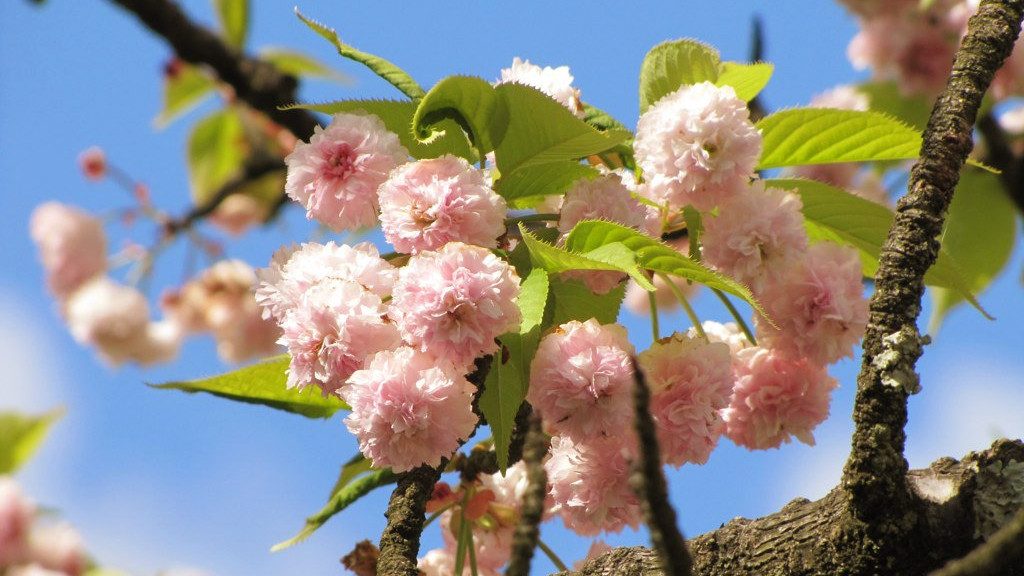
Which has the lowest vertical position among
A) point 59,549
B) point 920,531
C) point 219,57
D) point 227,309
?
point 920,531

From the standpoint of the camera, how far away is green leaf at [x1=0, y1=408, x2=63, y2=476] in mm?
3131

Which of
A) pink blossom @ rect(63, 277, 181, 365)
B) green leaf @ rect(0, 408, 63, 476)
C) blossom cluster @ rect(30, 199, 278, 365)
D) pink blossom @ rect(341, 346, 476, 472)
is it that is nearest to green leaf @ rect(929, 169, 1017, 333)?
pink blossom @ rect(341, 346, 476, 472)

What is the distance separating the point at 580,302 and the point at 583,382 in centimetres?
22

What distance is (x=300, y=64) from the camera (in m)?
5.07

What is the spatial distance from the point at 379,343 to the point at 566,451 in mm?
313

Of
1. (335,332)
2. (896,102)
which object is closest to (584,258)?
(335,332)

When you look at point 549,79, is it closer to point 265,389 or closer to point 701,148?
point 701,148

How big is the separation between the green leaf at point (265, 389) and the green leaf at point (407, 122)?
37 centimetres

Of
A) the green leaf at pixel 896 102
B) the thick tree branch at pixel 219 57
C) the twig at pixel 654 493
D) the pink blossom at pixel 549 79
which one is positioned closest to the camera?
the twig at pixel 654 493

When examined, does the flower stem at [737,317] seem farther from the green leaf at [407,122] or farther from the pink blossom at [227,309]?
the pink blossom at [227,309]

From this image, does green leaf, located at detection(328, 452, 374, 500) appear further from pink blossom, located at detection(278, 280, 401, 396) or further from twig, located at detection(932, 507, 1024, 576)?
twig, located at detection(932, 507, 1024, 576)

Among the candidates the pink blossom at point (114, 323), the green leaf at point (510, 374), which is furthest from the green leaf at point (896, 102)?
the pink blossom at point (114, 323)

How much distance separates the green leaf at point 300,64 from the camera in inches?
199

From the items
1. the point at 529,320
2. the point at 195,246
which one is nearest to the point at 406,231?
the point at 529,320
